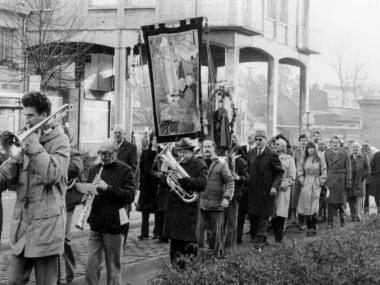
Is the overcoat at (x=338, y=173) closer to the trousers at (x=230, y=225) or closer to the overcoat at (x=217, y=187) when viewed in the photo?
the trousers at (x=230, y=225)

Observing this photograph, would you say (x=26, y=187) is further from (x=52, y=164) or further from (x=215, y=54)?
(x=215, y=54)

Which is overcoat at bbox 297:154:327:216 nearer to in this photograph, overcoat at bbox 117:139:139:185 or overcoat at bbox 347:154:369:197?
overcoat at bbox 347:154:369:197

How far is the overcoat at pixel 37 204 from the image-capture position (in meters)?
5.95

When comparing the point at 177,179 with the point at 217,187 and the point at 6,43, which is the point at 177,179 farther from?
the point at 6,43

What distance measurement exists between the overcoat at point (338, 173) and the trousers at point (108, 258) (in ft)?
32.3

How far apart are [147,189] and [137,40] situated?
A: 12165 millimetres

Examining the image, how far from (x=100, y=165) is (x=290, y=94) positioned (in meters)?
78.0

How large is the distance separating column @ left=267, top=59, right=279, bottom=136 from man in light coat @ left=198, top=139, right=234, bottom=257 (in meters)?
20.9

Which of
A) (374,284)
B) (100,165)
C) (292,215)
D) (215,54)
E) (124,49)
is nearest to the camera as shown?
(374,284)

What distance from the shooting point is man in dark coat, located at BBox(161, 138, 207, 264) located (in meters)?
9.25

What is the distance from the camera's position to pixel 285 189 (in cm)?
1411

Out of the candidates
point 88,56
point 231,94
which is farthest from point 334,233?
point 88,56

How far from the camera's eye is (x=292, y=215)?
18703mm

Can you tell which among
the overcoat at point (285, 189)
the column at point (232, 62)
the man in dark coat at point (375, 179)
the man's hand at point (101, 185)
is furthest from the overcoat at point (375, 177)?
the man's hand at point (101, 185)
